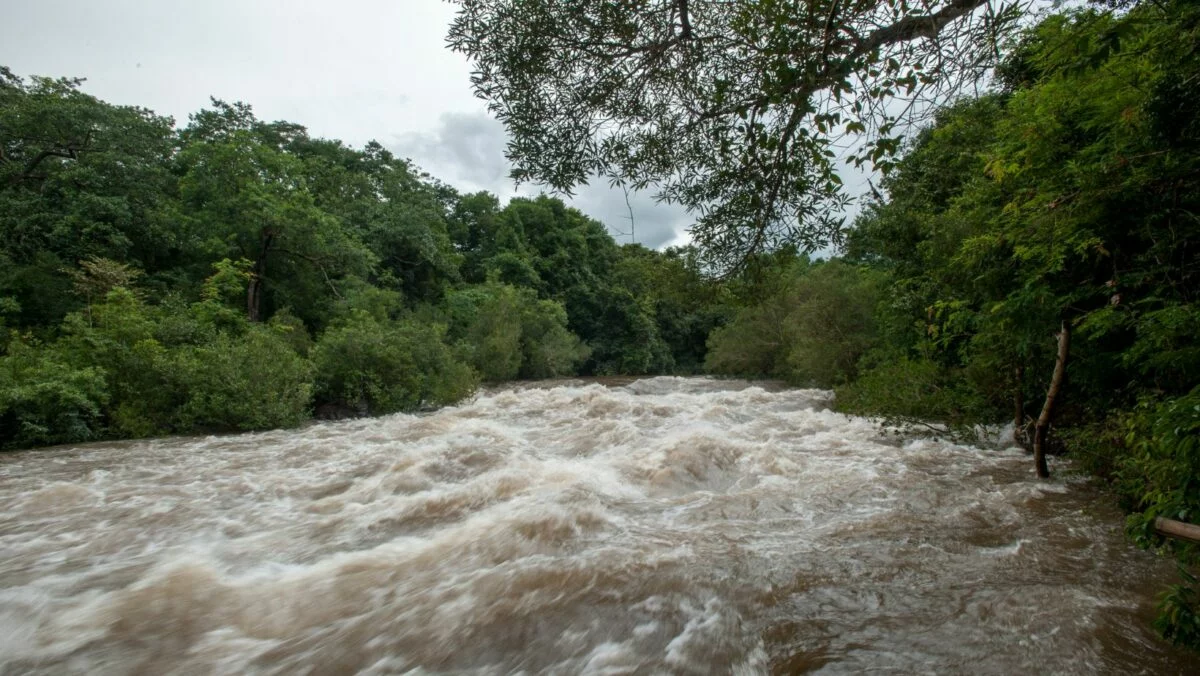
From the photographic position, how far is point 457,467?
8.03 metres

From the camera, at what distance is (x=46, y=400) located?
9.66m

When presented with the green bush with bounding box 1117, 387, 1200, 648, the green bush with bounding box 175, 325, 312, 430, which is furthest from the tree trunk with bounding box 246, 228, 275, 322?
the green bush with bounding box 1117, 387, 1200, 648

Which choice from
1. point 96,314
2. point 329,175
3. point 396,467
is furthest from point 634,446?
point 329,175

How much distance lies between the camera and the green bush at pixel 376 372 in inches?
584

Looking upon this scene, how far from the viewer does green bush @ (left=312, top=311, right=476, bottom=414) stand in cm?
1483

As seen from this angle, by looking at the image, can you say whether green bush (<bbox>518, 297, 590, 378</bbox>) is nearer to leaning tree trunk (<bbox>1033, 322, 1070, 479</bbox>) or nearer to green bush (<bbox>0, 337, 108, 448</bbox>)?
green bush (<bbox>0, 337, 108, 448</bbox>)

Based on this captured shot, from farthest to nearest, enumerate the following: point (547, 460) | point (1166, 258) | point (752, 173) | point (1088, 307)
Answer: point (547, 460) → point (1088, 307) → point (1166, 258) → point (752, 173)

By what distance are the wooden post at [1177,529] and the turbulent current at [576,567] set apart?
37.5 inches

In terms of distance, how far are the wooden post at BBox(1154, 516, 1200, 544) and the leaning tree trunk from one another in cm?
361

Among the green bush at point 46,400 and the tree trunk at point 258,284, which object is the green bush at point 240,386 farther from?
the tree trunk at point 258,284

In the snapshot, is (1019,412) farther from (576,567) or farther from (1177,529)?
(576,567)

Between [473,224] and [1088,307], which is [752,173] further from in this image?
[473,224]

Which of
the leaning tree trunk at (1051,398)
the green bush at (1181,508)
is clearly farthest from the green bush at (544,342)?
the green bush at (1181,508)

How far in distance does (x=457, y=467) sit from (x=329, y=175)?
25.0 meters
